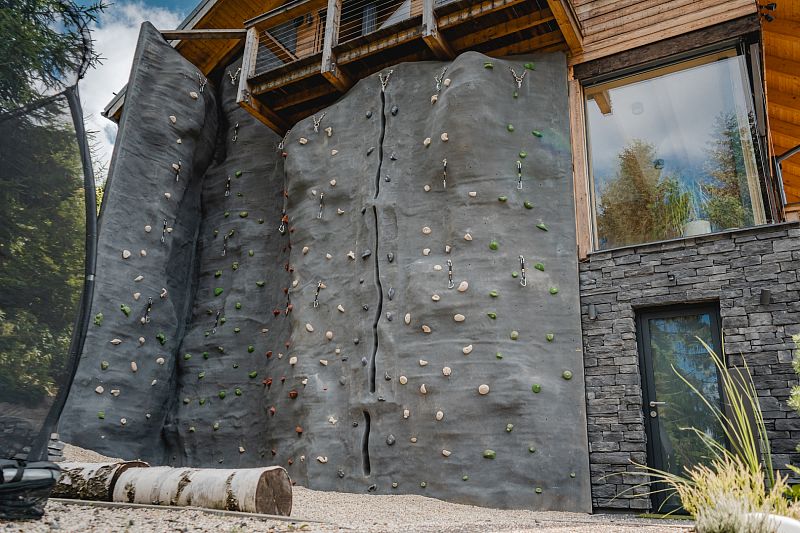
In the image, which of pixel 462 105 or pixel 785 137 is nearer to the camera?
pixel 462 105

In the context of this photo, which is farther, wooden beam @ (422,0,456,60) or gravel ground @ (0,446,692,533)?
wooden beam @ (422,0,456,60)

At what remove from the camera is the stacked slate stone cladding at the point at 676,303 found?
5227mm

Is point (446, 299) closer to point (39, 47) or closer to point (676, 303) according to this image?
point (676, 303)

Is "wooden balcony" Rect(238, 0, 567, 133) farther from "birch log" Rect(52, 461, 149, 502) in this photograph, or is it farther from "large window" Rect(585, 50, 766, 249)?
"birch log" Rect(52, 461, 149, 502)

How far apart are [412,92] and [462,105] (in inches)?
35.5

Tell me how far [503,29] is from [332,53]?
2037 millimetres

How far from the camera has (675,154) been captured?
20.6 feet

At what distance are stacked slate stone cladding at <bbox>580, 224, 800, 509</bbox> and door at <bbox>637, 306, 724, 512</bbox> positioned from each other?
13 centimetres

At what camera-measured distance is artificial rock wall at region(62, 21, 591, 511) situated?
582cm

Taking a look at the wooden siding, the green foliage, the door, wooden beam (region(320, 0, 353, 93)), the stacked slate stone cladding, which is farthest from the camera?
wooden beam (region(320, 0, 353, 93))

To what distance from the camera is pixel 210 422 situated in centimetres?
790

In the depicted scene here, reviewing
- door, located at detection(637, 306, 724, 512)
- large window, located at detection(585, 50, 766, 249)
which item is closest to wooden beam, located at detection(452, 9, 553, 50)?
large window, located at detection(585, 50, 766, 249)

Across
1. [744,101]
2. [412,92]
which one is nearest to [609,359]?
[744,101]

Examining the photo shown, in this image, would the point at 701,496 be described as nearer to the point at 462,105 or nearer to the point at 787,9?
the point at 462,105
